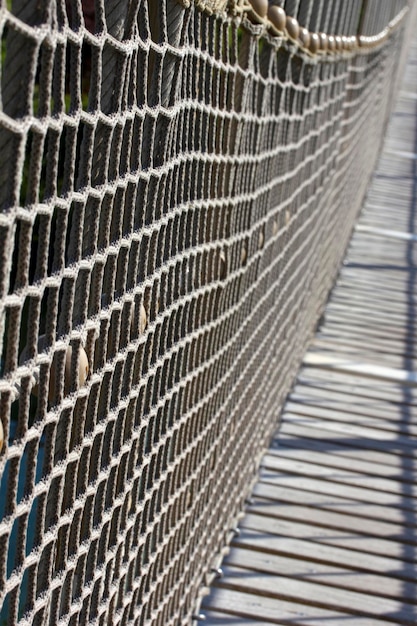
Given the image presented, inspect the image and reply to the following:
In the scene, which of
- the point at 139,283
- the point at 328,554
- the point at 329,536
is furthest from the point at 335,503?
the point at 139,283

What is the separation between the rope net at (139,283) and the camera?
1.30 m

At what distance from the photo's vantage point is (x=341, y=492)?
3871 mm

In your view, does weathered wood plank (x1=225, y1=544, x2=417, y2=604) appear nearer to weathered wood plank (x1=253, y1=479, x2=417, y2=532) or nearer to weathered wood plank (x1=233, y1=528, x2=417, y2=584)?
weathered wood plank (x1=233, y1=528, x2=417, y2=584)

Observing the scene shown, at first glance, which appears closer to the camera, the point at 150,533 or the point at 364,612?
the point at 150,533

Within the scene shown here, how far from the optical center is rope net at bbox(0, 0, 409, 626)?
1.30 m

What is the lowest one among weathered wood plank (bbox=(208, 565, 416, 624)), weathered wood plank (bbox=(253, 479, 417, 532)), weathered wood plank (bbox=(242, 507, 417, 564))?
weathered wood plank (bbox=(208, 565, 416, 624))

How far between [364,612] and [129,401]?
146 centimetres

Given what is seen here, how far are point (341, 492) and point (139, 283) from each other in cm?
218

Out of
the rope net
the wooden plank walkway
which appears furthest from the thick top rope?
the wooden plank walkway

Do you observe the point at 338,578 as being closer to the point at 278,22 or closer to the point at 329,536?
the point at 329,536

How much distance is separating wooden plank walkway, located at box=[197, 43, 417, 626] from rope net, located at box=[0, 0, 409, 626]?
0.15 metres

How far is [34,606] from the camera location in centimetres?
149

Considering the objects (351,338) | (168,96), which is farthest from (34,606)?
(351,338)

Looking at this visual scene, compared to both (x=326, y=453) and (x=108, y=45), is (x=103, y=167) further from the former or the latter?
(x=326, y=453)
